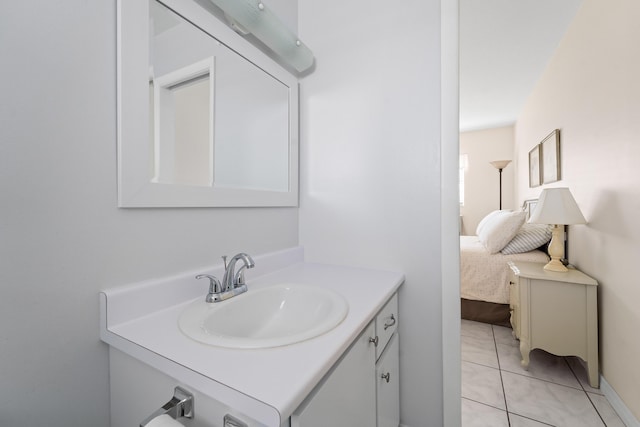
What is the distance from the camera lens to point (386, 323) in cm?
94

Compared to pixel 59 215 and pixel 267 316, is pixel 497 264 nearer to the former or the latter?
pixel 267 316

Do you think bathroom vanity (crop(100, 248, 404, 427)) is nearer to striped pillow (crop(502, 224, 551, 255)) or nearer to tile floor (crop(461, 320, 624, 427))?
tile floor (crop(461, 320, 624, 427))

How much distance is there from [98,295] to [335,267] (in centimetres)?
87

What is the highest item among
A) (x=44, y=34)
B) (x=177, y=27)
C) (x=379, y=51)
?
(x=379, y=51)

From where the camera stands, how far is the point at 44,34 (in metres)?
A: 0.57

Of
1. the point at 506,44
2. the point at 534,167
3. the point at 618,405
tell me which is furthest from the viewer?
the point at 534,167

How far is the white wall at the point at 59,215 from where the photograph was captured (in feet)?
1.75

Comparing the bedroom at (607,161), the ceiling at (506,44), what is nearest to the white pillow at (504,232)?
the bedroom at (607,161)

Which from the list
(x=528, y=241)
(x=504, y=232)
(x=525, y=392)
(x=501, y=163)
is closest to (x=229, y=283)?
(x=525, y=392)

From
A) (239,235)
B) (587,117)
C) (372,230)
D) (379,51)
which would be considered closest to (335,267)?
(372,230)

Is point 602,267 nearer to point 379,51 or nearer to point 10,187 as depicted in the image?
point 379,51

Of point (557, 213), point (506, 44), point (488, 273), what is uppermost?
point (506, 44)

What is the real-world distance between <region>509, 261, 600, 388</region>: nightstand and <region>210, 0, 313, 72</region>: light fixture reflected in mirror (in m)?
1.85

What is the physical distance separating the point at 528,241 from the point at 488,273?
17.8 inches
